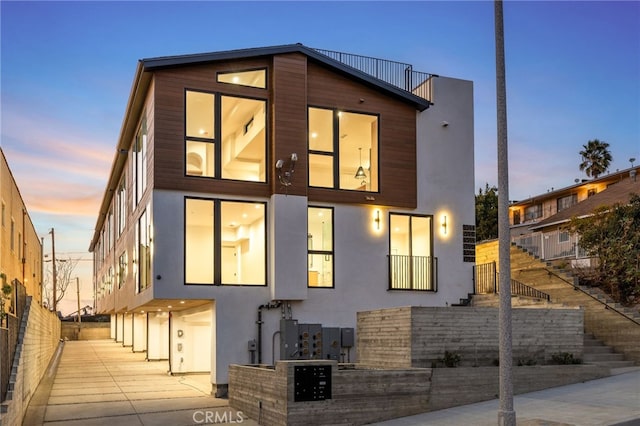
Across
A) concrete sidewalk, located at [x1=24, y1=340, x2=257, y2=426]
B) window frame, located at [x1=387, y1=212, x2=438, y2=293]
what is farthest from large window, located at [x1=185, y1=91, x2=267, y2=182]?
concrete sidewalk, located at [x1=24, y1=340, x2=257, y2=426]

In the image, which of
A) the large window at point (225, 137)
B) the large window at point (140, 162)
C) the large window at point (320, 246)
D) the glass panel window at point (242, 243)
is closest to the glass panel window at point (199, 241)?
the glass panel window at point (242, 243)

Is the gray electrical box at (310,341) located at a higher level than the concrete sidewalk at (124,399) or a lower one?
higher

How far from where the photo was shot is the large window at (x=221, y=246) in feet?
64.3

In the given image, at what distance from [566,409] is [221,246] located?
35.4 feet

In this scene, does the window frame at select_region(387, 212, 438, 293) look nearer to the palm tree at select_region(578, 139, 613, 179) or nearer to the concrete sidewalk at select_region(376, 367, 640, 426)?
the concrete sidewalk at select_region(376, 367, 640, 426)

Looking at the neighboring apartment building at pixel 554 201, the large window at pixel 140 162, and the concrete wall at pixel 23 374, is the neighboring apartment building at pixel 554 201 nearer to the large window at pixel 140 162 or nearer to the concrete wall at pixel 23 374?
the large window at pixel 140 162

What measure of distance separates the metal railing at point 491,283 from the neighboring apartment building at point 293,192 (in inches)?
17.4

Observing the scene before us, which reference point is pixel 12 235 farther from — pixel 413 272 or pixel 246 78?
pixel 413 272

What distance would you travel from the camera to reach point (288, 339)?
65.0 ft

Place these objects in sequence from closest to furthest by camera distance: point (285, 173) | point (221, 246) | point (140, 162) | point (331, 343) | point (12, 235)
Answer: point (221, 246) → point (285, 173) → point (331, 343) → point (140, 162) → point (12, 235)

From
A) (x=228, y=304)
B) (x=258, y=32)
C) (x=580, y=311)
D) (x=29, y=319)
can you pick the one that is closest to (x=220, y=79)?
(x=228, y=304)

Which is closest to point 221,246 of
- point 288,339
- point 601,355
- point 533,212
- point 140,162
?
point 288,339

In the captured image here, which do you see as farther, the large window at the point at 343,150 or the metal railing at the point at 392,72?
the metal railing at the point at 392,72

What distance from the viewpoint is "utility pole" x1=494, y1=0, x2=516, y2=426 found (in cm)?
1005
